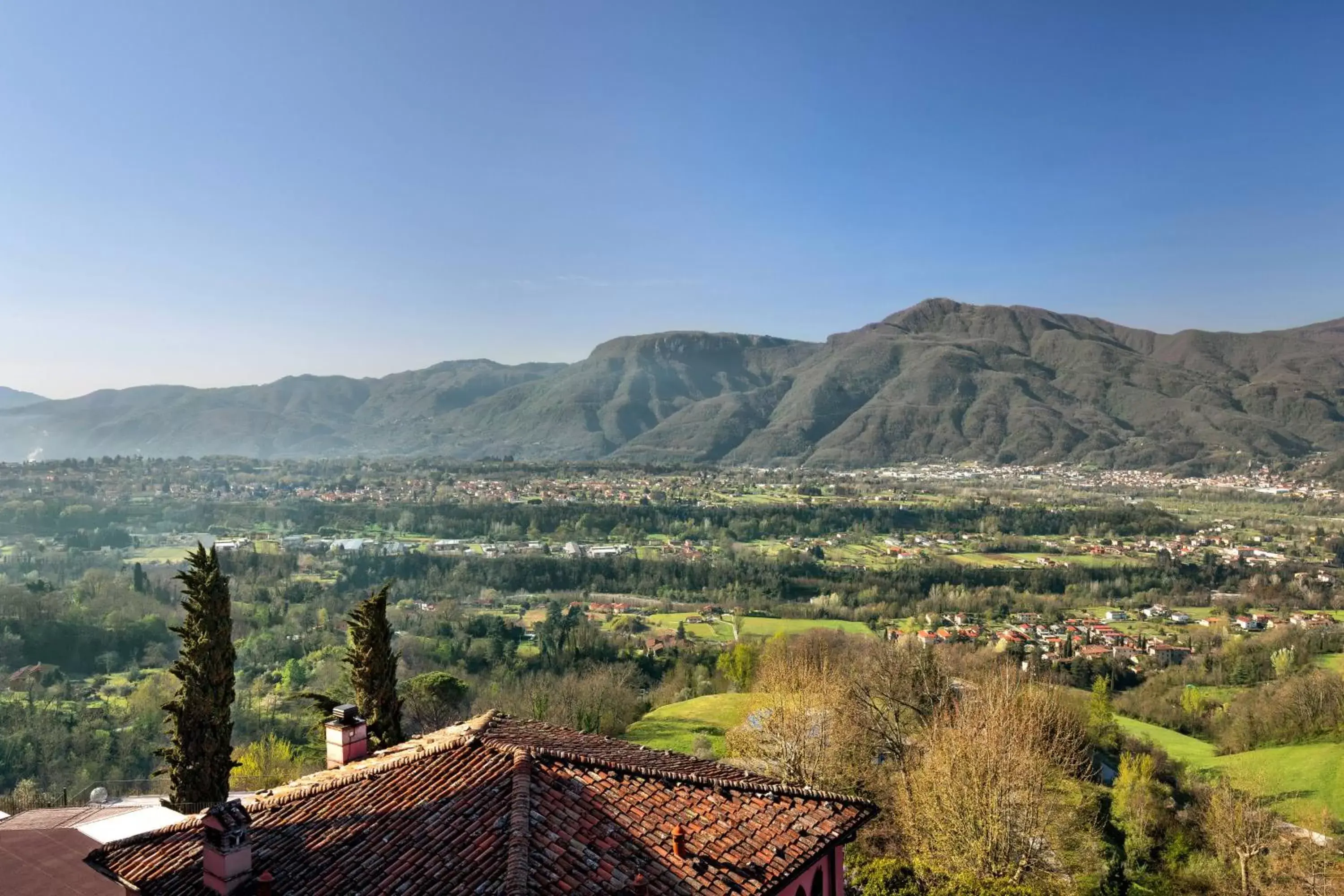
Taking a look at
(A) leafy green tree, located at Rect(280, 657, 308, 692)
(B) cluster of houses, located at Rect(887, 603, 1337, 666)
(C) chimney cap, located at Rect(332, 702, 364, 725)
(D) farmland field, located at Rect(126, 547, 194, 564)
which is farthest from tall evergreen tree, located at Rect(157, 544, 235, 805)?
(D) farmland field, located at Rect(126, 547, 194, 564)

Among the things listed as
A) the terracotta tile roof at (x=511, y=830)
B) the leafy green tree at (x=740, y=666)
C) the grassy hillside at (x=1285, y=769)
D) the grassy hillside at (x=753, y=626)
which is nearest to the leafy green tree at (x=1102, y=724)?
the grassy hillside at (x=1285, y=769)

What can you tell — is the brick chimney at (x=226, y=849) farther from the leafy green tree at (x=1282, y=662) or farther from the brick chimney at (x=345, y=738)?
the leafy green tree at (x=1282, y=662)

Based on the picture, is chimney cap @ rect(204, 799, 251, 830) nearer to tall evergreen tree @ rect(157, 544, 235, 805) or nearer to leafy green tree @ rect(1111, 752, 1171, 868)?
tall evergreen tree @ rect(157, 544, 235, 805)

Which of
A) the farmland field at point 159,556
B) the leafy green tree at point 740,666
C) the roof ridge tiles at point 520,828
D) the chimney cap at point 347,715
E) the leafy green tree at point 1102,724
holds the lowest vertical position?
the leafy green tree at point 740,666

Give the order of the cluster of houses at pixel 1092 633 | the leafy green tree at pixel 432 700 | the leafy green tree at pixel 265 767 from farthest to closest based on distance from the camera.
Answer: the cluster of houses at pixel 1092 633, the leafy green tree at pixel 432 700, the leafy green tree at pixel 265 767

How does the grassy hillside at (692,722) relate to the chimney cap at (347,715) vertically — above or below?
below

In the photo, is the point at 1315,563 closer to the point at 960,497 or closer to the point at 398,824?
the point at 960,497

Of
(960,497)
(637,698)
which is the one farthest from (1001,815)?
(960,497)
